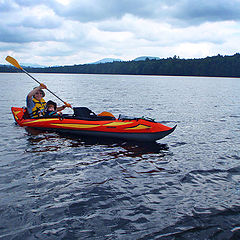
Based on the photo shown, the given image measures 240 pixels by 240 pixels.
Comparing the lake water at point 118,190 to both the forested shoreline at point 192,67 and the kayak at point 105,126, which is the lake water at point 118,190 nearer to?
the kayak at point 105,126

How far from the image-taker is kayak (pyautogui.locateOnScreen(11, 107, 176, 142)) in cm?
935

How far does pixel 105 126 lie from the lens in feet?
32.4

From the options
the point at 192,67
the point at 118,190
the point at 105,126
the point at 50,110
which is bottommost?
the point at 118,190

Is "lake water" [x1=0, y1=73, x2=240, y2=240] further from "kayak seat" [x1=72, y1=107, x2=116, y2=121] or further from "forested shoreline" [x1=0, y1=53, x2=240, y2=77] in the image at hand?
"forested shoreline" [x1=0, y1=53, x2=240, y2=77]

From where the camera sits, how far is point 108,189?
5828 millimetres

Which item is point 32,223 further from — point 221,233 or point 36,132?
point 36,132

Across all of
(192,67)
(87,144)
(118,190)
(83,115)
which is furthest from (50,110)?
(192,67)

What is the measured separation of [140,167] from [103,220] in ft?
9.40

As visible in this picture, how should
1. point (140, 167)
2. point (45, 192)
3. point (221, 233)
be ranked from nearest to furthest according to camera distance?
1. point (221, 233)
2. point (45, 192)
3. point (140, 167)

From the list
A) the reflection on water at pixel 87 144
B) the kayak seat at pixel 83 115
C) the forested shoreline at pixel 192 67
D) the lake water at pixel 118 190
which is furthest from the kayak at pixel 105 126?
the forested shoreline at pixel 192 67

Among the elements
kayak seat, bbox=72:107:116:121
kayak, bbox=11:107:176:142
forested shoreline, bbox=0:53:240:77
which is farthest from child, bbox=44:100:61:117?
forested shoreline, bbox=0:53:240:77

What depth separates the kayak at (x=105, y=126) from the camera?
368 inches

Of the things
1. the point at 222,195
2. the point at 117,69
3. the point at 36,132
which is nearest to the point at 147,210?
the point at 222,195

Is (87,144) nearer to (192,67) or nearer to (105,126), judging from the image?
(105,126)
